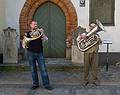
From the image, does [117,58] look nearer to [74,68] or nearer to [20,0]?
[74,68]

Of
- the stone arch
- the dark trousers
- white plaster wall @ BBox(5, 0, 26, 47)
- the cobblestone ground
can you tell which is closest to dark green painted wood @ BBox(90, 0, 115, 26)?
the stone arch

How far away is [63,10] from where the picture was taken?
16703mm

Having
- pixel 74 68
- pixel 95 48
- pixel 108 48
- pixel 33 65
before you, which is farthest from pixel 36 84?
pixel 108 48

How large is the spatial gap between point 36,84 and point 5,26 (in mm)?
4618

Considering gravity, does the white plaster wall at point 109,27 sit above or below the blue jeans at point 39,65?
above

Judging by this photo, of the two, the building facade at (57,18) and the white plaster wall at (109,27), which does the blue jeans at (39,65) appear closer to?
the building facade at (57,18)

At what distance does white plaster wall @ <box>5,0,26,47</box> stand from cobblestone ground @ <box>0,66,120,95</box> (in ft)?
7.64

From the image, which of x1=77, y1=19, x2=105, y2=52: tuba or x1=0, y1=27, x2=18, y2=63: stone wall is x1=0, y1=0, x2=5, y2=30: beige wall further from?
x1=77, y1=19, x2=105, y2=52: tuba

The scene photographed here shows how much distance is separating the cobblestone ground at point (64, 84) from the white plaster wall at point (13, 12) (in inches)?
91.7

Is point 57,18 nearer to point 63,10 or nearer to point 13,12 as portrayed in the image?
point 63,10

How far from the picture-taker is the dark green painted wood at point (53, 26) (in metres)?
16.9

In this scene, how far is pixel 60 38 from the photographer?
55.6 feet

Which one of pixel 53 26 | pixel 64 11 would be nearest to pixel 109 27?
pixel 64 11

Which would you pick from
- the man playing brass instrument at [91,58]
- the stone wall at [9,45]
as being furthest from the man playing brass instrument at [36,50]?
the stone wall at [9,45]
